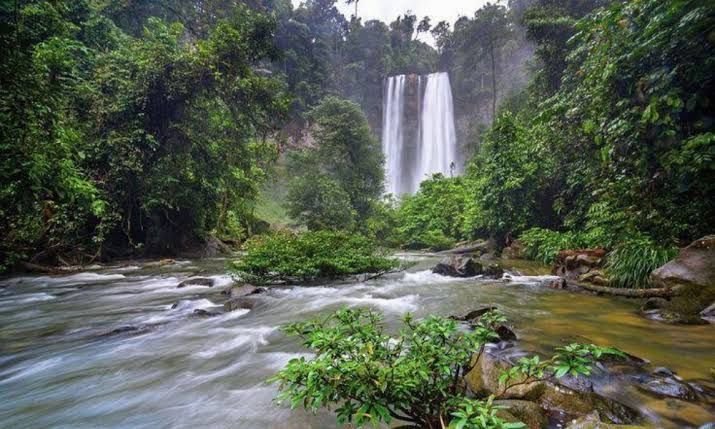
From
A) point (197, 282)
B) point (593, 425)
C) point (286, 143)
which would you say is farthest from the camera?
point (286, 143)

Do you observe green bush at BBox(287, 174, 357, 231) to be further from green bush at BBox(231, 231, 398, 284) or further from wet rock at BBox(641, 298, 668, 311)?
wet rock at BBox(641, 298, 668, 311)

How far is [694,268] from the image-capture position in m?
4.40

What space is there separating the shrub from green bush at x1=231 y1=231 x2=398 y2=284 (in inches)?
213

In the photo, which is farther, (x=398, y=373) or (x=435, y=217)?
(x=435, y=217)

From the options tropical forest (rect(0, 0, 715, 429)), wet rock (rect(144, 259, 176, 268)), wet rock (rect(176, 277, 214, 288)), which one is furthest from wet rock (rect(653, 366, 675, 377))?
wet rock (rect(144, 259, 176, 268))

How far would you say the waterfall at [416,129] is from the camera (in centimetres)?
4066

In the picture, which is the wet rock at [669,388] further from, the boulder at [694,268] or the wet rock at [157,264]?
the wet rock at [157,264]

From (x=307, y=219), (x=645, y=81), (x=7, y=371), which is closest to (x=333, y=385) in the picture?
(x=7, y=371)

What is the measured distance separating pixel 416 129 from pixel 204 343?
4216cm

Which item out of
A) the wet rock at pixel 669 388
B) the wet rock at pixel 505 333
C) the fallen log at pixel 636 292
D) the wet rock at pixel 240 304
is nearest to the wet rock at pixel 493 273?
the fallen log at pixel 636 292

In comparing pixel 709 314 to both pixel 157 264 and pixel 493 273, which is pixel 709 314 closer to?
pixel 493 273

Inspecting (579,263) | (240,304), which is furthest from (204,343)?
(579,263)

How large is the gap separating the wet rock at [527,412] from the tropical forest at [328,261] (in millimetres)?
16

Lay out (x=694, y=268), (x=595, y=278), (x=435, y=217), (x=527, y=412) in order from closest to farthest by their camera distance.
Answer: (x=527, y=412) → (x=694, y=268) → (x=595, y=278) → (x=435, y=217)
